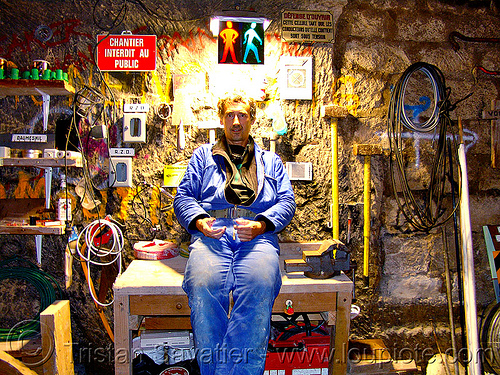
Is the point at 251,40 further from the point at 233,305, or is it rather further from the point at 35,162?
the point at 233,305

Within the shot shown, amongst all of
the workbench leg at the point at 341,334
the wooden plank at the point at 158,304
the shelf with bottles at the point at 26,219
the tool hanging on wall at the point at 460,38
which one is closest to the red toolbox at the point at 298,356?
the workbench leg at the point at 341,334

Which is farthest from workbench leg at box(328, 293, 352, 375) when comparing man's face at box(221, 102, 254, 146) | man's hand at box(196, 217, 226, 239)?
man's face at box(221, 102, 254, 146)

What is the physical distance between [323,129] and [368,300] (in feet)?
4.93

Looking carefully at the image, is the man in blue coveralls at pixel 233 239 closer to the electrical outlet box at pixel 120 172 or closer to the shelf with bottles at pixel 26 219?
the electrical outlet box at pixel 120 172

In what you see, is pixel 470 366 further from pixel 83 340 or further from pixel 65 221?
pixel 65 221

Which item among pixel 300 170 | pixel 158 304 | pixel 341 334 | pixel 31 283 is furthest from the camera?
pixel 300 170

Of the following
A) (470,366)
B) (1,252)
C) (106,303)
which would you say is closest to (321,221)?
(470,366)

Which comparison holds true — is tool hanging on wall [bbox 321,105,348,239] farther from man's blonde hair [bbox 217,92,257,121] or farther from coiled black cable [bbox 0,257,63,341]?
coiled black cable [bbox 0,257,63,341]

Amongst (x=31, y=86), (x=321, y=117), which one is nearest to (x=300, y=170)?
(x=321, y=117)

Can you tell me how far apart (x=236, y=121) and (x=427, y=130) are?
62.9 inches

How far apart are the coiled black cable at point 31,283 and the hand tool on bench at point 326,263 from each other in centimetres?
192

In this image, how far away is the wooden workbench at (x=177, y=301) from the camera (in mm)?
2014

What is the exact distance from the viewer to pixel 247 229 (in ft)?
6.83

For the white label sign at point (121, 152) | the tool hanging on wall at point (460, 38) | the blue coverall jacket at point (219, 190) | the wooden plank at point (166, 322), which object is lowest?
the wooden plank at point (166, 322)
